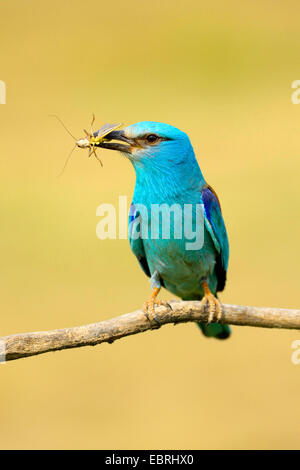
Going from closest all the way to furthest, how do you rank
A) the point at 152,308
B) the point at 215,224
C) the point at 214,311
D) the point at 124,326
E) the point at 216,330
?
the point at 124,326, the point at 152,308, the point at 214,311, the point at 215,224, the point at 216,330

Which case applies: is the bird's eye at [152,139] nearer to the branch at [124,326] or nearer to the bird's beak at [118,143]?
the bird's beak at [118,143]

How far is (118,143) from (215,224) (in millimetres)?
484

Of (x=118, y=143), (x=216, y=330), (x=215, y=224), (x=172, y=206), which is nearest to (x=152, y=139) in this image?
(x=118, y=143)

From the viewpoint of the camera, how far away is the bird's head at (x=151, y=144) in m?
2.57

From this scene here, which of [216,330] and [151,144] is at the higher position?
[151,144]

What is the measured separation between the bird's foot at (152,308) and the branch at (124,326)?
0.6 inches

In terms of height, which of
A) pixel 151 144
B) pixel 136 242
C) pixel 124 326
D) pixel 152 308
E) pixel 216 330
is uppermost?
pixel 151 144

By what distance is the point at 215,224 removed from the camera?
2.75 m

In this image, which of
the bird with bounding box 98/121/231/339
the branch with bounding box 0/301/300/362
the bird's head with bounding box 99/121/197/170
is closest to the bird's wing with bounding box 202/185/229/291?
the bird with bounding box 98/121/231/339

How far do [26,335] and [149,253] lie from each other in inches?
31.5

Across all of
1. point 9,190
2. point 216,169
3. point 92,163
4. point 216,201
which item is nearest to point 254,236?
point 216,169

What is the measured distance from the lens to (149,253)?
2785 mm

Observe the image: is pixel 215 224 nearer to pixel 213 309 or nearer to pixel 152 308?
pixel 213 309

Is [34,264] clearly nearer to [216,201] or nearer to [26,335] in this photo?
[216,201]
